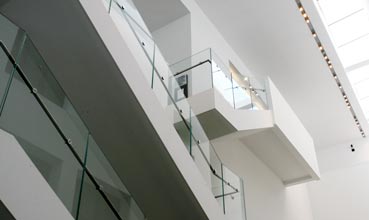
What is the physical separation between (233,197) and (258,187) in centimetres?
338

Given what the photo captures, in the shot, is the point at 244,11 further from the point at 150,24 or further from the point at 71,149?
the point at 71,149

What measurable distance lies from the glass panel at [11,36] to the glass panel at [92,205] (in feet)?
4.43

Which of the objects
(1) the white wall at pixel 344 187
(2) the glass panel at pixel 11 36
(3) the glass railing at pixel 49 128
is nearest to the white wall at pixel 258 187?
(1) the white wall at pixel 344 187

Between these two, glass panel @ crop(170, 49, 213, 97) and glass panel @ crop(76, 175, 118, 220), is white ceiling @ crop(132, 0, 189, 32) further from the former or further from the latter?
glass panel @ crop(76, 175, 118, 220)

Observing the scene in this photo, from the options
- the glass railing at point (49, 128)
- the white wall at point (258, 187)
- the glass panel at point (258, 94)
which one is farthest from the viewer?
the white wall at point (258, 187)

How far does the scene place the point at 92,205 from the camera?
3688 mm

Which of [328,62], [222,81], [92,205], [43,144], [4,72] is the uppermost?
[328,62]

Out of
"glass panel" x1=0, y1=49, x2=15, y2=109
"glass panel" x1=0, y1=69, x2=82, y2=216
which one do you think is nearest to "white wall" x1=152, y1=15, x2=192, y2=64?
"glass panel" x1=0, y1=69, x2=82, y2=216

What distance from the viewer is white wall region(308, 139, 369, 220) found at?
12.8 meters

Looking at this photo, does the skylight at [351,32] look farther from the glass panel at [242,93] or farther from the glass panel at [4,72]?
the glass panel at [4,72]

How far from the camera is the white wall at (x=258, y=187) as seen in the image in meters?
7.95

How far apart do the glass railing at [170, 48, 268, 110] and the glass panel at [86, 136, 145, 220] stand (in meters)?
2.31

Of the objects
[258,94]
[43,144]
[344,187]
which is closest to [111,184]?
[43,144]

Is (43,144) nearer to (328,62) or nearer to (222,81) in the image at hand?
(222,81)
